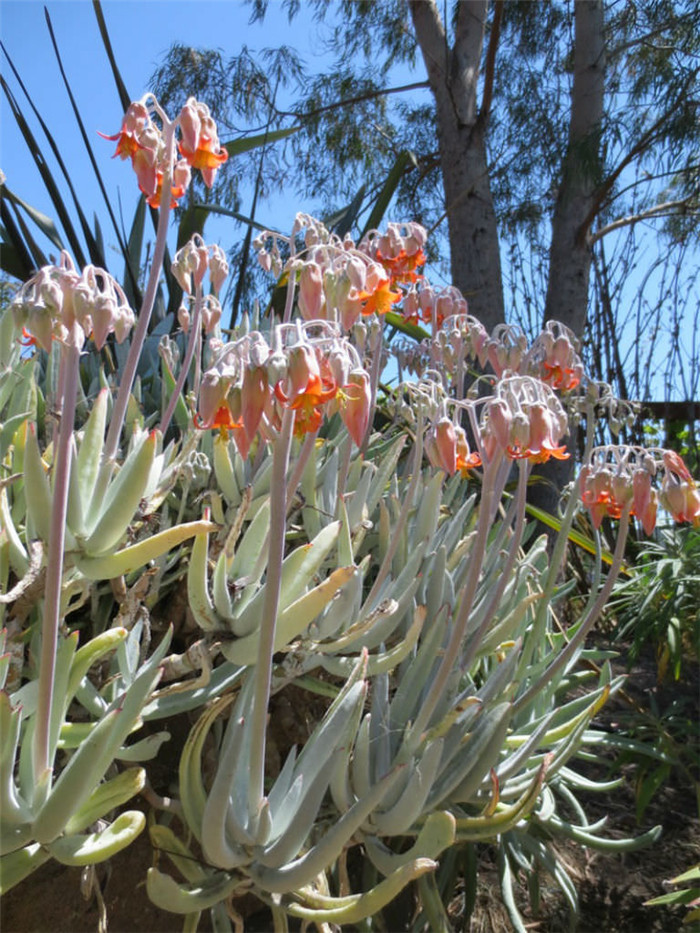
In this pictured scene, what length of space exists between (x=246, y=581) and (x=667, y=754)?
1.39m

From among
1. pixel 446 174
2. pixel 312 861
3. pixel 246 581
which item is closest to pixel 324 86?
pixel 446 174

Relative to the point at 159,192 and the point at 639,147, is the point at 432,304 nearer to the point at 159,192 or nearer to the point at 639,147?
the point at 159,192

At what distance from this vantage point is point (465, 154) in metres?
3.52

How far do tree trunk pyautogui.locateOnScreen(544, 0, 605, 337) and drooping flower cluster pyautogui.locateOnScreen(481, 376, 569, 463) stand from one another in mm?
2286

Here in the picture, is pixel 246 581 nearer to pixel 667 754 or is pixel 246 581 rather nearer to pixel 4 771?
pixel 4 771

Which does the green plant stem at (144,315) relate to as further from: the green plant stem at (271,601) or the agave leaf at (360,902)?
the agave leaf at (360,902)

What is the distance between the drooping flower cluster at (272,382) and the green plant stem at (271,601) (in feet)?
0.10

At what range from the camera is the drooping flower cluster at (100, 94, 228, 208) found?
42.9 inches

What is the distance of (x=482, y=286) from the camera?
3.37 metres

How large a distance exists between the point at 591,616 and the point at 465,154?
106 inches

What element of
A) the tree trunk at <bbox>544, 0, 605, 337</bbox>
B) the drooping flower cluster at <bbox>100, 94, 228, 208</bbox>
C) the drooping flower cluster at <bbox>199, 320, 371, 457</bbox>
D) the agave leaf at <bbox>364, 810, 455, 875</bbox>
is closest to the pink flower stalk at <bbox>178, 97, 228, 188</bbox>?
the drooping flower cluster at <bbox>100, 94, 228, 208</bbox>

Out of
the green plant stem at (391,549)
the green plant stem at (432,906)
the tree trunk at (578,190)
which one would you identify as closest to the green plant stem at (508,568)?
the green plant stem at (391,549)

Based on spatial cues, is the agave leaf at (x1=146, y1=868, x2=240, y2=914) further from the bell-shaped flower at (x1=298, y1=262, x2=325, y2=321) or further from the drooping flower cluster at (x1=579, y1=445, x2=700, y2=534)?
the drooping flower cluster at (x1=579, y1=445, x2=700, y2=534)

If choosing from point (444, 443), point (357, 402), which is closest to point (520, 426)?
point (444, 443)
